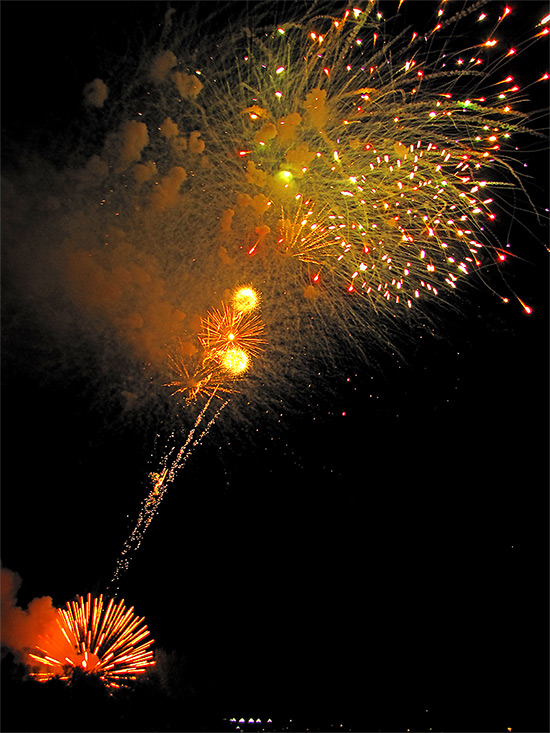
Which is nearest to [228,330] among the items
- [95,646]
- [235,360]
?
[235,360]

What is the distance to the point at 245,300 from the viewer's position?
16.3 ft

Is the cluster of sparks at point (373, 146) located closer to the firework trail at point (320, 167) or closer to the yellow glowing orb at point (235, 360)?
the firework trail at point (320, 167)

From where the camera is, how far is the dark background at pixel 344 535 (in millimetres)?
4934

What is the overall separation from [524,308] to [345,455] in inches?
131

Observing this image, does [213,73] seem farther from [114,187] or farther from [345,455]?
[345,455]

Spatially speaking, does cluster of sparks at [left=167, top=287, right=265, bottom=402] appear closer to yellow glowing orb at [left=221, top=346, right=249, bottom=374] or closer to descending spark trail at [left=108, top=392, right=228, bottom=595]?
yellow glowing orb at [left=221, top=346, right=249, bottom=374]

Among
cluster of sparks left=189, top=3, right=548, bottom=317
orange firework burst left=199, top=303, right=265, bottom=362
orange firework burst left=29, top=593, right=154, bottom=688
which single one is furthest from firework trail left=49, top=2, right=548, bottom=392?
orange firework burst left=29, top=593, right=154, bottom=688

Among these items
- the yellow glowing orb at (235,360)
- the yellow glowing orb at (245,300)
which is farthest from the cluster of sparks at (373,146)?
the yellow glowing orb at (235,360)

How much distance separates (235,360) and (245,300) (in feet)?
2.81

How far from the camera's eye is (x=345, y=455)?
585 cm

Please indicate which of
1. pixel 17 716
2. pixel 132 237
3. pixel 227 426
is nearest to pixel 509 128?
pixel 132 237

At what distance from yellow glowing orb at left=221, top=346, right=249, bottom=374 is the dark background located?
1069mm

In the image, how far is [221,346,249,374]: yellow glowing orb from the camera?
5090 millimetres

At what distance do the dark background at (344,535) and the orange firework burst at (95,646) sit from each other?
28 cm
